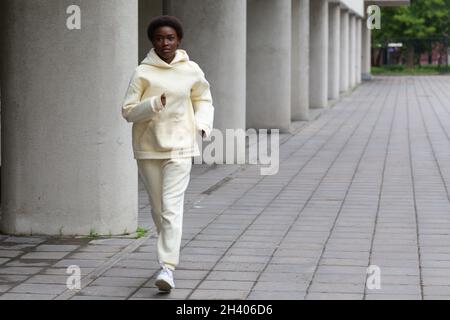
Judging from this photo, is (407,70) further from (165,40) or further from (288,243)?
(165,40)

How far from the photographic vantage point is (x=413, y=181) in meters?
14.3

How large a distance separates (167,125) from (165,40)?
58 cm

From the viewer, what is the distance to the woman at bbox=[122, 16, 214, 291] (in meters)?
7.36

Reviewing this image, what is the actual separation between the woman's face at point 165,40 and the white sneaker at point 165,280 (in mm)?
1460

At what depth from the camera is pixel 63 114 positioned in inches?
374

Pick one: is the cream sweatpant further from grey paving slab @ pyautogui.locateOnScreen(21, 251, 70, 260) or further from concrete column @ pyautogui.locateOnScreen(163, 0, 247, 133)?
concrete column @ pyautogui.locateOnScreen(163, 0, 247, 133)

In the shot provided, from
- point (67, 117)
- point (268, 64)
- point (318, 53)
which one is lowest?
point (67, 117)

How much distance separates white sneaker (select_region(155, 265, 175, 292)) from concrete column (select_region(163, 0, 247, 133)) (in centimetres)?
910

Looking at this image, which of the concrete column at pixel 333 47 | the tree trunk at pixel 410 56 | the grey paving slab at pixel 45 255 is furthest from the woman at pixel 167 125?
the tree trunk at pixel 410 56

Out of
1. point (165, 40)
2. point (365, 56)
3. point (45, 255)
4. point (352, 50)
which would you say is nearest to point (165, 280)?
point (165, 40)

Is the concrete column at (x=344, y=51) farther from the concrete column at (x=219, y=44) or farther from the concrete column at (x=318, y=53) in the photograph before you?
the concrete column at (x=219, y=44)

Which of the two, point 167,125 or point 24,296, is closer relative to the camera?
point 24,296

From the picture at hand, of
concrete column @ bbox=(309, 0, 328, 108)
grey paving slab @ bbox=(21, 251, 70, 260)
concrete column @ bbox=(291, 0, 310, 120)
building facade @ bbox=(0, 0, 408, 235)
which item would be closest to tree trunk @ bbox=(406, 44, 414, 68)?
concrete column @ bbox=(309, 0, 328, 108)

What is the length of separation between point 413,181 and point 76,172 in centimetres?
603
